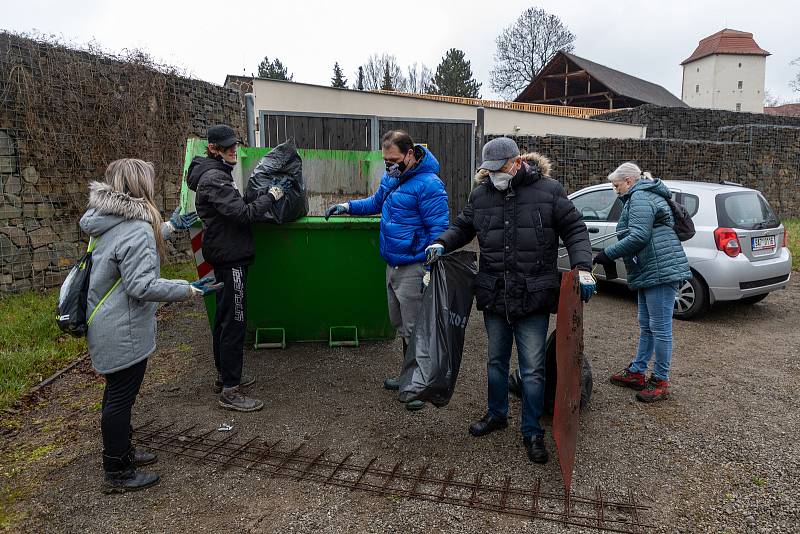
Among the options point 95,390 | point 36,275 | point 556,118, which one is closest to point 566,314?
point 95,390

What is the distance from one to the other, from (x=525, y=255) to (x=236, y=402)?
88.7 inches

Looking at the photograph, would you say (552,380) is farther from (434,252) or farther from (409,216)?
(409,216)

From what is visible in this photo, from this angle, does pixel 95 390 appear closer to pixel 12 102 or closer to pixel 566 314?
pixel 566 314

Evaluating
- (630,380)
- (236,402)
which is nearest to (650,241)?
(630,380)

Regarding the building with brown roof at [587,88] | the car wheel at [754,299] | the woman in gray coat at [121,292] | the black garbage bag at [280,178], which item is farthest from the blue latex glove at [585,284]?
the building with brown roof at [587,88]

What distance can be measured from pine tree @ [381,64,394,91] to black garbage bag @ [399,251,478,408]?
145 ft

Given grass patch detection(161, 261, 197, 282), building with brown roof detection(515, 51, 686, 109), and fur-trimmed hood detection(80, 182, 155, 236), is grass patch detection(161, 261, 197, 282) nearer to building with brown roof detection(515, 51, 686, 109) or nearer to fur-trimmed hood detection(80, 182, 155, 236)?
fur-trimmed hood detection(80, 182, 155, 236)

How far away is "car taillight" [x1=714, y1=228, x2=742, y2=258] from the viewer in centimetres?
573

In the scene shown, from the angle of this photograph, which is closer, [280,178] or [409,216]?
[409,216]

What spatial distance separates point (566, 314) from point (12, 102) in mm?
6916

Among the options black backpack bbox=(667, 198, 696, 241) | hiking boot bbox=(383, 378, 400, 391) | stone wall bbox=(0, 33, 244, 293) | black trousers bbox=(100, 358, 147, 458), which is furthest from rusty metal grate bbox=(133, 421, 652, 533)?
stone wall bbox=(0, 33, 244, 293)

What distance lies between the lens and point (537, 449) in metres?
3.16

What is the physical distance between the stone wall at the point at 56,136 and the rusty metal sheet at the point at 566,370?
22.0 feet

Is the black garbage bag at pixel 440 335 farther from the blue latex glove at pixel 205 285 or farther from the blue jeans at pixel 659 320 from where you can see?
the blue jeans at pixel 659 320
